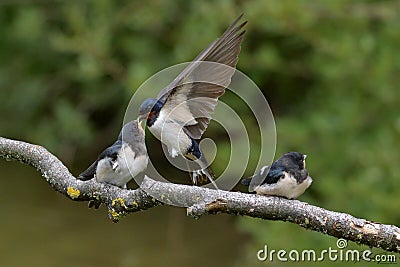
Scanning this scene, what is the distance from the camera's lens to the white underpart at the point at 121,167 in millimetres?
1417

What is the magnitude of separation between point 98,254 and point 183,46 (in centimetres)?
126

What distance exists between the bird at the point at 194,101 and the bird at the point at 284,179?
16cm

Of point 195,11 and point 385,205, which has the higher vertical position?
point 195,11

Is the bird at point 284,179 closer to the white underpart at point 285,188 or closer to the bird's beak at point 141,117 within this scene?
the white underpart at point 285,188

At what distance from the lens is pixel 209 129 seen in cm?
384

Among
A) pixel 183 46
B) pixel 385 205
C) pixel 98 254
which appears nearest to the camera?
pixel 385 205

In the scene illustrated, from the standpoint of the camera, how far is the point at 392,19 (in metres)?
3.21

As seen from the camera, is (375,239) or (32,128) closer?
(375,239)

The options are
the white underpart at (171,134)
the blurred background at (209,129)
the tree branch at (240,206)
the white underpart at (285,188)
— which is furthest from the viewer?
the blurred background at (209,129)

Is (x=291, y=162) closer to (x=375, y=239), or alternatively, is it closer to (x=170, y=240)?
(x=375, y=239)

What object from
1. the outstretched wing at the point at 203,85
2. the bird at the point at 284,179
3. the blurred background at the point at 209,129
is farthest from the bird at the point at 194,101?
the blurred background at the point at 209,129

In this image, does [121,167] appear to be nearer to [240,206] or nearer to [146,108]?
[146,108]

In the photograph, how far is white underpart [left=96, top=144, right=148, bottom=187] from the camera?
55.8 inches

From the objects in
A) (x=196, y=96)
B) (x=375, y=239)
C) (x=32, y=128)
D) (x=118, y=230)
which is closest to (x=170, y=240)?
(x=118, y=230)
